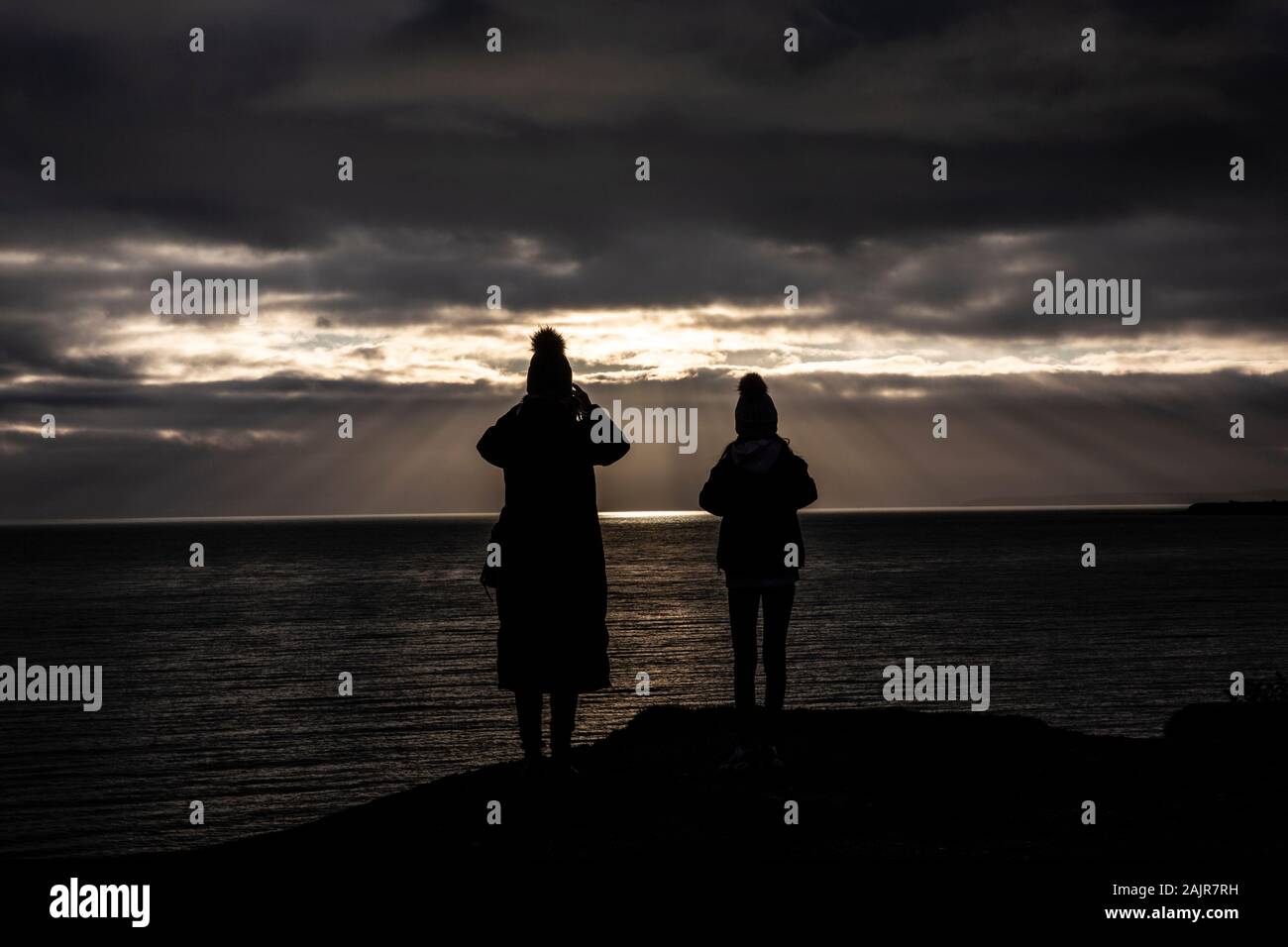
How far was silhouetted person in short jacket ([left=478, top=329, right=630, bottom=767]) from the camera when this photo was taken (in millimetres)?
7914

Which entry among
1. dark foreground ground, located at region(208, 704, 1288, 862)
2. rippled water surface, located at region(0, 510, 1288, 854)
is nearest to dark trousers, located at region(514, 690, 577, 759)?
dark foreground ground, located at region(208, 704, 1288, 862)

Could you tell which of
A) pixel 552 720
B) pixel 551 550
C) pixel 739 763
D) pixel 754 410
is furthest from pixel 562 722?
pixel 754 410

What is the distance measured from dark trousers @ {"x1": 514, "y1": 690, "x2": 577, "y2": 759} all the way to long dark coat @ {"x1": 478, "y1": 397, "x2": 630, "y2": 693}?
0.30 ft

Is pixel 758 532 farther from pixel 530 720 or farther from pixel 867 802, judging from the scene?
pixel 530 720

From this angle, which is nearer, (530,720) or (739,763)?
(530,720)

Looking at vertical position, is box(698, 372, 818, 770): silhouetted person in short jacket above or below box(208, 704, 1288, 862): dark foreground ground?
above

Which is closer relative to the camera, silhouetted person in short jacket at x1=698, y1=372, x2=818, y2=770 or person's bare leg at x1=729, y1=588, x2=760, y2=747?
silhouetted person in short jacket at x1=698, y1=372, x2=818, y2=770

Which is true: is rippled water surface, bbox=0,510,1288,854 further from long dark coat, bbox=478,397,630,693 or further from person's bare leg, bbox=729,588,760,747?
long dark coat, bbox=478,397,630,693

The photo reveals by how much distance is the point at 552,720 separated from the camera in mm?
7918

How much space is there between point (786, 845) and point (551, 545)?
2608 millimetres

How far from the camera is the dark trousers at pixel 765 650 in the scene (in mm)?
9117
